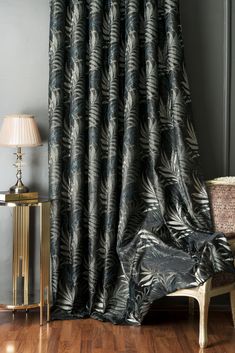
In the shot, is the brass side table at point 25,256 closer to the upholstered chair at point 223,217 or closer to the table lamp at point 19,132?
the table lamp at point 19,132

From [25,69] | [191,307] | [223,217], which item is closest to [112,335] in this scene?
[191,307]

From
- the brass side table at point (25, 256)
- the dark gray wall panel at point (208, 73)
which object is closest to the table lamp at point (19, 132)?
the brass side table at point (25, 256)

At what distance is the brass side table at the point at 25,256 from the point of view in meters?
4.30

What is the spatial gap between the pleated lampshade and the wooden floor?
113cm

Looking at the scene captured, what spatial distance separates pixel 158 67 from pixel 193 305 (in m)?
1.58

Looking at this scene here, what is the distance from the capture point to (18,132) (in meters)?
4.27

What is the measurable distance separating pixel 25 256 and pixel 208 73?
1.71 m

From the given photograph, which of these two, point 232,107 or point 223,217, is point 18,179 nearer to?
point 223,217

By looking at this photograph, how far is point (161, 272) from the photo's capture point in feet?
13.4

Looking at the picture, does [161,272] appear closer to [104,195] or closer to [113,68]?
[104,195]

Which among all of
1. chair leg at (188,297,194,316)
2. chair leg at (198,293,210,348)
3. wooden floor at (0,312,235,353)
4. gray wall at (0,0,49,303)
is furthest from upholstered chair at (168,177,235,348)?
gray wall at (0,0,49,303)

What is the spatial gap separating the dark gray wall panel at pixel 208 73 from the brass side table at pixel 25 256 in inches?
46.4

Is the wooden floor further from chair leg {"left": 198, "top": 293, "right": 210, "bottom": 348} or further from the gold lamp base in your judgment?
the gold lamp base

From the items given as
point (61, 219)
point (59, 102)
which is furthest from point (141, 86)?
point (61, 219)
